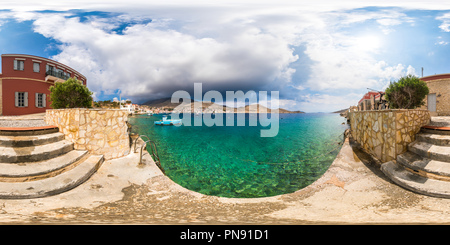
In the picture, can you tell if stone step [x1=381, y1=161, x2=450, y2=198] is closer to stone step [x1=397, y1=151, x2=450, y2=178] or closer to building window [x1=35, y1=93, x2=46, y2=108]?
stone step [x1=397, y1=151, x2=450, y2=178]

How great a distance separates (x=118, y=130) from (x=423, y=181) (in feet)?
30.9

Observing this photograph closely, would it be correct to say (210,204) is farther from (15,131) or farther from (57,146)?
(15,131)

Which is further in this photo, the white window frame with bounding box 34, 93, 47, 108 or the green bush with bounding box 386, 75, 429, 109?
the green bush with bounding box 386, 75, 429, 109

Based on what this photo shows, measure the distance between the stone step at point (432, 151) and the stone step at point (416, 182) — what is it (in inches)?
24.6

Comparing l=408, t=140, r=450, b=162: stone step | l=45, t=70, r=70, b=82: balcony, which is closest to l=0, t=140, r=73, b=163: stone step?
l=408, t=140, r=450, b=162: stone step

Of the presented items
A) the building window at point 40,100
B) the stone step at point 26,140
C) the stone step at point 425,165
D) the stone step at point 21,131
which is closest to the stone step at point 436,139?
the stone step at point 425,165

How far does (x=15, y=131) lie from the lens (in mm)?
5395

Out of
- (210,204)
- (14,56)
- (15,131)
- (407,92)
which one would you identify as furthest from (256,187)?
(14,56)

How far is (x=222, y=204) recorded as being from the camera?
4.53 meters

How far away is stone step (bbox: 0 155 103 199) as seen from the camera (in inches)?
157

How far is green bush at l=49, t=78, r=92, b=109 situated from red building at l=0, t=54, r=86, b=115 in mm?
2914

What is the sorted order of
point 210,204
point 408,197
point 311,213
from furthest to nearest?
point 210,204
point 408,197
point 311,213

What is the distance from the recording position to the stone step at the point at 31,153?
480 cm

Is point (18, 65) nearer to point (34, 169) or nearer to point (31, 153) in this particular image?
point (31, 153)
